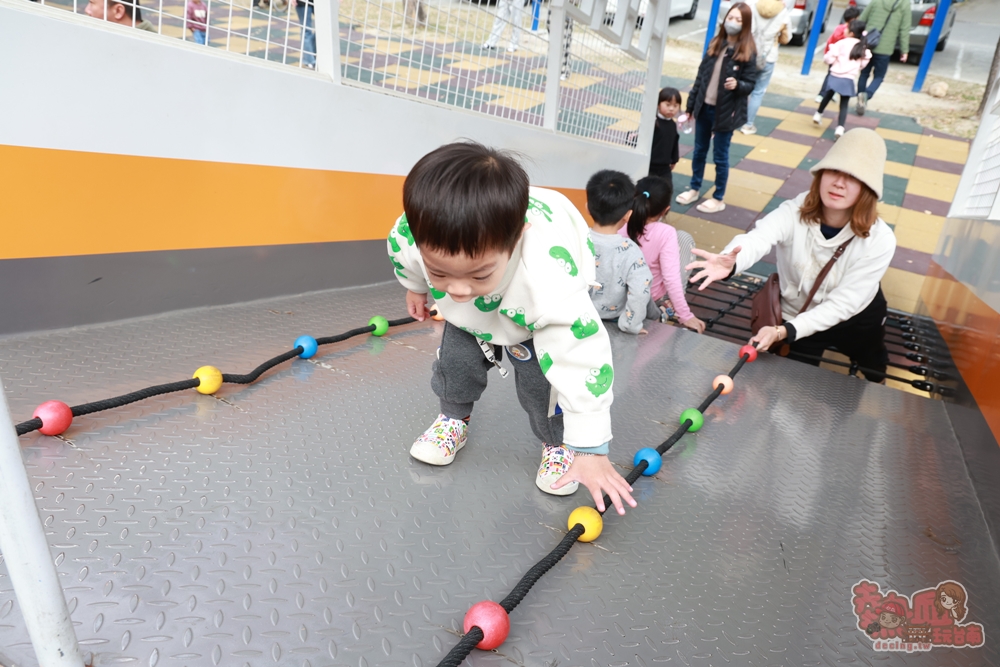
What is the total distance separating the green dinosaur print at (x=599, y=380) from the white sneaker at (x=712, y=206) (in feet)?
18.4

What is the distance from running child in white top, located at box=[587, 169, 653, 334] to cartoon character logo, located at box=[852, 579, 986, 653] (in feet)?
5.69

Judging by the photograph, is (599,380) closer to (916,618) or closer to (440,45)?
(916,618)

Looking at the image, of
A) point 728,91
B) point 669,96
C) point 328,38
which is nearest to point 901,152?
point 728,91

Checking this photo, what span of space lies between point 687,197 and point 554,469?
5583mm

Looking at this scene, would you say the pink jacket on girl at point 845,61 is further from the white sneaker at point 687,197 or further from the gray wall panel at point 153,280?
the gray wall panel at point 153,280

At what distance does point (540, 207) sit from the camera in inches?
69.6

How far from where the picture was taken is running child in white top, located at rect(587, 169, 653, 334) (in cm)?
325

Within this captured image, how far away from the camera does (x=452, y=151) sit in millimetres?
1519

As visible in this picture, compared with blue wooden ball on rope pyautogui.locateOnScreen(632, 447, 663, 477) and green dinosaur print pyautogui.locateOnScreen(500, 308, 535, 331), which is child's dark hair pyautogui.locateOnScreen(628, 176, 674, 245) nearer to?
blue wooden ball on rope pyautogui.locateOnScreen(632, 447, 663, 477)

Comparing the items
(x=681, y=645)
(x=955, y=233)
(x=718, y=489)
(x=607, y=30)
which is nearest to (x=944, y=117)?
(x=955, y=233)

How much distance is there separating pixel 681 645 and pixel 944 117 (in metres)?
11.1

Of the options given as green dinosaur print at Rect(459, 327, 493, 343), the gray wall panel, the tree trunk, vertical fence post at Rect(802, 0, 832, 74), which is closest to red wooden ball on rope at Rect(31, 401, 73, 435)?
the gray wall panel

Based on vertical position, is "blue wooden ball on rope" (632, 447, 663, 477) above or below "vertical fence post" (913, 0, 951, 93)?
below

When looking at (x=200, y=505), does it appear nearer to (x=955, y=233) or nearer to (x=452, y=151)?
(x=452, y=151)
